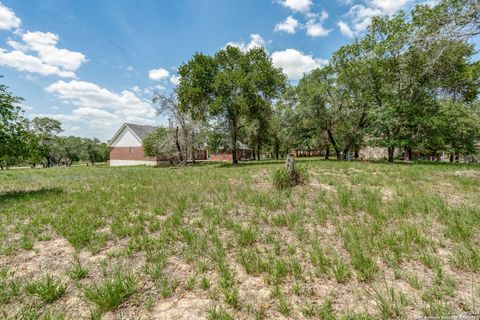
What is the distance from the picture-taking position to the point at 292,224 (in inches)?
189

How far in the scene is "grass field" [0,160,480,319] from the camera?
249 centimetres

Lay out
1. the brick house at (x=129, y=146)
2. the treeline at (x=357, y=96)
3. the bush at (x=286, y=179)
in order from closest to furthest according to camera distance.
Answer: the bush at (x=286, y=179), the treeline at (x=357, y=96), the brick house at (x=129, y=146)

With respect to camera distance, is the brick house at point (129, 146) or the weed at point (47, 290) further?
the brick house at point (129, 146)

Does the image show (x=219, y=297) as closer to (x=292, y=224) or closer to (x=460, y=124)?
→ (x=292, y=224)

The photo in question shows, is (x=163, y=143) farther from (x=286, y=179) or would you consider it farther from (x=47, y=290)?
(x=47, y=290)

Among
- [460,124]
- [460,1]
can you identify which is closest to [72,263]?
[460,1]

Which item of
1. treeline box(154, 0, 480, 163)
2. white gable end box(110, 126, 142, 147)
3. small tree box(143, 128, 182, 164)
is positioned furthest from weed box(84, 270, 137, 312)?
white gable end box(110, 126, 142, 147)

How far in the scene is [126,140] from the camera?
39312 millimetres

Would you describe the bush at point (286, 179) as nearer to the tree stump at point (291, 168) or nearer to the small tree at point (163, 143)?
the tree stump at point (291, 168)

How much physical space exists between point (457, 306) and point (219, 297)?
8.49ft

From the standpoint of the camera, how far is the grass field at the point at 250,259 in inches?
97.9

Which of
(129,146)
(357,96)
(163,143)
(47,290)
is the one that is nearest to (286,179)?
(47,290)

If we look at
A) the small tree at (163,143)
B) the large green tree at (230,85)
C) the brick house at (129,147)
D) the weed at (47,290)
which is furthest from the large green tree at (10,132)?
the brick house at (129,147)

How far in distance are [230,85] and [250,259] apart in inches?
804
